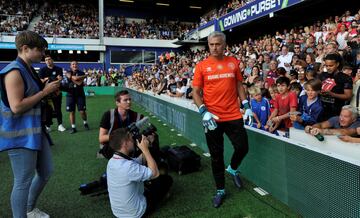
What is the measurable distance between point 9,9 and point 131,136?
1193 inches

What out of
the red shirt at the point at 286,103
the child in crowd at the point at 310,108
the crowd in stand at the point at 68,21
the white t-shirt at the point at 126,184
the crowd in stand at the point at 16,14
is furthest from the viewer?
the crowd in stand at the point at 68,21

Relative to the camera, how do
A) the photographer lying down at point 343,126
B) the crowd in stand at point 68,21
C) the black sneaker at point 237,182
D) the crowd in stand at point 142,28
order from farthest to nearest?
the crowd in stand at point 142,28
the crowd in stand at point 68,21
the black sneaker at point 237,182
the photographer lying down at point 343,126

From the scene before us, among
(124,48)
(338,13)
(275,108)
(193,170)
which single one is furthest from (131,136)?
(124,48)

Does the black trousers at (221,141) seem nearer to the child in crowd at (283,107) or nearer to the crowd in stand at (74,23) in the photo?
the child in crowd at (283,107)

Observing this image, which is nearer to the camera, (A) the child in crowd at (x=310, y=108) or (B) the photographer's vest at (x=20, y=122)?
(B) the photographer's vest at (x=20, y=122)

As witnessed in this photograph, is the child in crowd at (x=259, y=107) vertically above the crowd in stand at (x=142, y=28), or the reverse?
the crowd in stand at (x=142, y=28)

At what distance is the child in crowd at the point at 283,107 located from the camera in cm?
392

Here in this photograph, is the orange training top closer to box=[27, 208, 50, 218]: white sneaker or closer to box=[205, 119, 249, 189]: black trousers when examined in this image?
box=[205, 119, 249, 189]: black trousers

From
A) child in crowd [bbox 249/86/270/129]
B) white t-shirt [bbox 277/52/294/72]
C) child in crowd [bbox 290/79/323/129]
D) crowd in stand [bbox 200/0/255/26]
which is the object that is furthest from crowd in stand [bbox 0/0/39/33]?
child in crowd [bbox 290/79/323/129]

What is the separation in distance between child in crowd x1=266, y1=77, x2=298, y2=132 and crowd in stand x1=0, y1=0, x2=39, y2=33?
26.8 m

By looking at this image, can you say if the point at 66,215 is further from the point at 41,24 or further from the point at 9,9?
the point at 9,9

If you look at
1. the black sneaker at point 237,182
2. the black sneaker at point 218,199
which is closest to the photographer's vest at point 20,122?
the black sneaker at point 218,199

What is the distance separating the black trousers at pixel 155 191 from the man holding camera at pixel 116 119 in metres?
0.75

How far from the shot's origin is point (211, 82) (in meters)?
3.08
